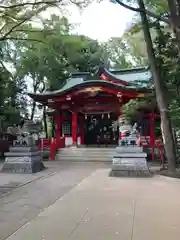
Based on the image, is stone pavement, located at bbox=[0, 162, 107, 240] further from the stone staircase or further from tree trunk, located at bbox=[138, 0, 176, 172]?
the stone staircase

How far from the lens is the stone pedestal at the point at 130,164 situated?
11707 mm

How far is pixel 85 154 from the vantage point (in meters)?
20.1

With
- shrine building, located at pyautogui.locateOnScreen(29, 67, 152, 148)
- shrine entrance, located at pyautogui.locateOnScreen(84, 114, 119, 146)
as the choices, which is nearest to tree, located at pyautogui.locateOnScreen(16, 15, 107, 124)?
shrine building, located at pyautogui.locateOnScreen(29, 67, 152, 148)

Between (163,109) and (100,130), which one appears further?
(100,130)

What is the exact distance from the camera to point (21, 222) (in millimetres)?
5395

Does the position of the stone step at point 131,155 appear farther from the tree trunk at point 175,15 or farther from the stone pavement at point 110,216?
the tree trunk at point 175,15

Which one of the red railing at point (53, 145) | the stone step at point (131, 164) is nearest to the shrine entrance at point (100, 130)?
the red railing at point (53, 145)

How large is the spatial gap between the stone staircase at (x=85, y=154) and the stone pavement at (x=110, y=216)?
10.4 metres

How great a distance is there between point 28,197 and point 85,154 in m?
12.4

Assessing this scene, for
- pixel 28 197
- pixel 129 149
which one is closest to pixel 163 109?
pixel 129 149

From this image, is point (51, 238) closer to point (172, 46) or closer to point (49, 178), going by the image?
point (49, 178)

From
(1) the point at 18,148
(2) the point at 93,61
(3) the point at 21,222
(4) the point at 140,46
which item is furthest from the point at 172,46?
(2) the point at 93,61

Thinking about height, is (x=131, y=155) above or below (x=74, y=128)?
below

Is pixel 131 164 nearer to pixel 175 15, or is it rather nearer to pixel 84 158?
pixel 175 15
